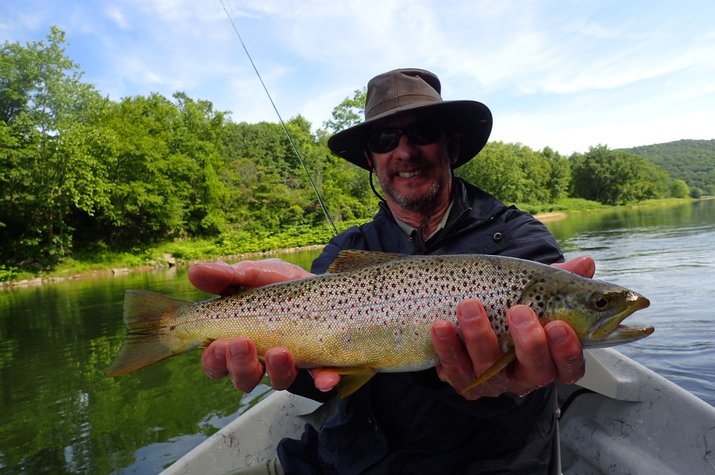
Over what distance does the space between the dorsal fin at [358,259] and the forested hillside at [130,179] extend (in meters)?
32.3

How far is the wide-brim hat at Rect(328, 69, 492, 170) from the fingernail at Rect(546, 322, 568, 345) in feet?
6.03

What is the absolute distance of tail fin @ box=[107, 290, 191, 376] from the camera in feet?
8.54

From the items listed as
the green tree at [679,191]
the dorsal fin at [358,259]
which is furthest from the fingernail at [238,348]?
the green tree at [679,191]

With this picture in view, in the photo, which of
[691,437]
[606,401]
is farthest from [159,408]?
[691,437]

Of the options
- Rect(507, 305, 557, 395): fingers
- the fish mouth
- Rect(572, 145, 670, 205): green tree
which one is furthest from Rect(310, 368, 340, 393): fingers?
Rect(572, 145, 670, 205): green tree

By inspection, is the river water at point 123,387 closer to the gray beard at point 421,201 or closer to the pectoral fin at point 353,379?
the pectoral fin at point 353,379

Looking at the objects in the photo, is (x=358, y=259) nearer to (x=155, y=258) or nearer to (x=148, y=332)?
(x=148, y=332)

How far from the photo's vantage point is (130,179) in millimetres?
38938

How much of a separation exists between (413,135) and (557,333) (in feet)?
6.48

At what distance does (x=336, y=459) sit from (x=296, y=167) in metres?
68.3

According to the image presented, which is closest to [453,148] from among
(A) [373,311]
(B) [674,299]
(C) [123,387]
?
(A) [373,311]

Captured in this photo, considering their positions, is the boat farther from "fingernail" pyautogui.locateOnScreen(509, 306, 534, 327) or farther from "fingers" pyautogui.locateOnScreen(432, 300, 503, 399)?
"fingernail" pyautogui.locateOnScreen(509, 306, 534, 327)

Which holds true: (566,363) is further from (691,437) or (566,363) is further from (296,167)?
(296,167)

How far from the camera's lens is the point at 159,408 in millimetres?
7414
